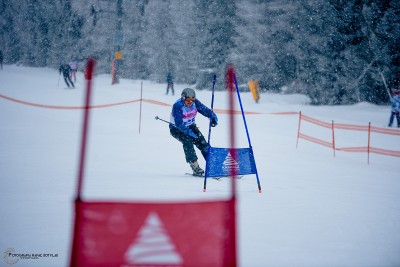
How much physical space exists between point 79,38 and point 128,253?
55.1 m

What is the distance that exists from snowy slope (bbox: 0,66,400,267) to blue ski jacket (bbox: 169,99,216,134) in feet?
3.54

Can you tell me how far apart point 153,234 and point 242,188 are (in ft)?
14.0

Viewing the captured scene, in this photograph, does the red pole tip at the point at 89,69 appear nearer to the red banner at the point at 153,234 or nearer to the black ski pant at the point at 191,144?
the red banner at the point at 153,234

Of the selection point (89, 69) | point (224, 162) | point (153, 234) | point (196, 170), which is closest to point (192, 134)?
point (196, 170)

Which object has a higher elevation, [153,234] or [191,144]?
[191,144]

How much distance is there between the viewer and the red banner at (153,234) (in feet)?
6.23

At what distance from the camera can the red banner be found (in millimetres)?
1900

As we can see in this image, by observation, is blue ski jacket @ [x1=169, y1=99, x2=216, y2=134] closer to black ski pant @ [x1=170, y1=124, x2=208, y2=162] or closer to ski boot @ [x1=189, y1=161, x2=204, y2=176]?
black ski pant @ [x1=170, y1=124, x2=208, y2=162]

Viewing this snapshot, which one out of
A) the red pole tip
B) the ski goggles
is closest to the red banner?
the red pole tip

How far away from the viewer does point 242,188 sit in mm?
6070

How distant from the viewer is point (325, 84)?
2347cm

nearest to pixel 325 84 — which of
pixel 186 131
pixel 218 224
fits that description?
pixel 186 131

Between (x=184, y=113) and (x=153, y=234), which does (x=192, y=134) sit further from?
(x=153, y=234)

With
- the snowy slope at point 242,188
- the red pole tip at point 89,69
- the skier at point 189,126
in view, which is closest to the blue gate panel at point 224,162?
the snowy slope at point 242,188
